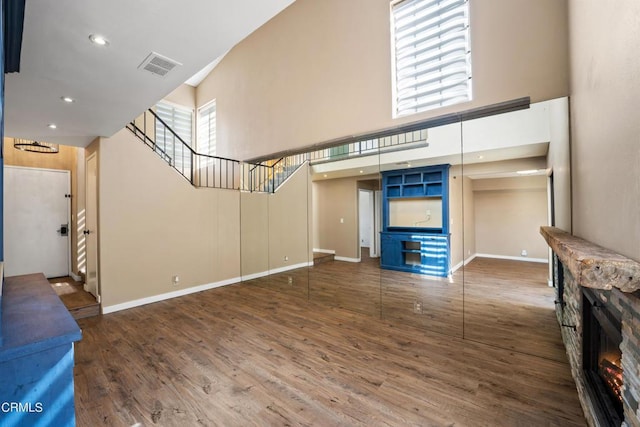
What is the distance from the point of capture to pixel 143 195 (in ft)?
14.7

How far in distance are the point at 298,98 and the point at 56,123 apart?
3496 millimetres

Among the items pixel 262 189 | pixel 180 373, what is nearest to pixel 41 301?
pixel 180 373

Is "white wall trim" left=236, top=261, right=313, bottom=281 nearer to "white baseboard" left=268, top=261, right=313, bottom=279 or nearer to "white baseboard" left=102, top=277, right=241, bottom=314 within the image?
"white baseboard" left=268, top=261, right=313, bottom=279

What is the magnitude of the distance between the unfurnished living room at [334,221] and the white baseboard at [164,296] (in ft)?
0.16

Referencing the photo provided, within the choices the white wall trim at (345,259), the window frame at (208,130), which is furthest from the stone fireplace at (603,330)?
the window frame at (208,130)

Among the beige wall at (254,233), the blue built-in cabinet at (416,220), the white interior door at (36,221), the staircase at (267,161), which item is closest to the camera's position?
the blue built-in cabinet at (416,220)

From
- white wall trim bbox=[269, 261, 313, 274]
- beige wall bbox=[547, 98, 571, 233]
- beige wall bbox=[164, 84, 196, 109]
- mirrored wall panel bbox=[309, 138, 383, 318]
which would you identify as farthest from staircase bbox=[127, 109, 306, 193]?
beige wall bbox=[547, 98, 571, 233]

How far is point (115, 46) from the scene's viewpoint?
2.02 metres

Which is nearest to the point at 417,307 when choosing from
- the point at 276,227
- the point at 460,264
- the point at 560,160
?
the point at 460,264

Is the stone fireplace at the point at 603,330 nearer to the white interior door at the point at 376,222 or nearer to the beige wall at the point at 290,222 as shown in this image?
the white interior door at the point at 376,222

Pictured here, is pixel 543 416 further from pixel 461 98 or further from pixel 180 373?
pixel 461 98

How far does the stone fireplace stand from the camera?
1076mm

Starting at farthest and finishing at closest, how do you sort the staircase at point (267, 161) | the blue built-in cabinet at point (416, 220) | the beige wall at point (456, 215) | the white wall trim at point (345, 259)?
the white wall trim at point (345, 259), the staircase at point (267, 161), the blue built-in cabinet at point (416, 220), the beige wall at point (456, 215)

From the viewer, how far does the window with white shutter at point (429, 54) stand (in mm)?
3416
